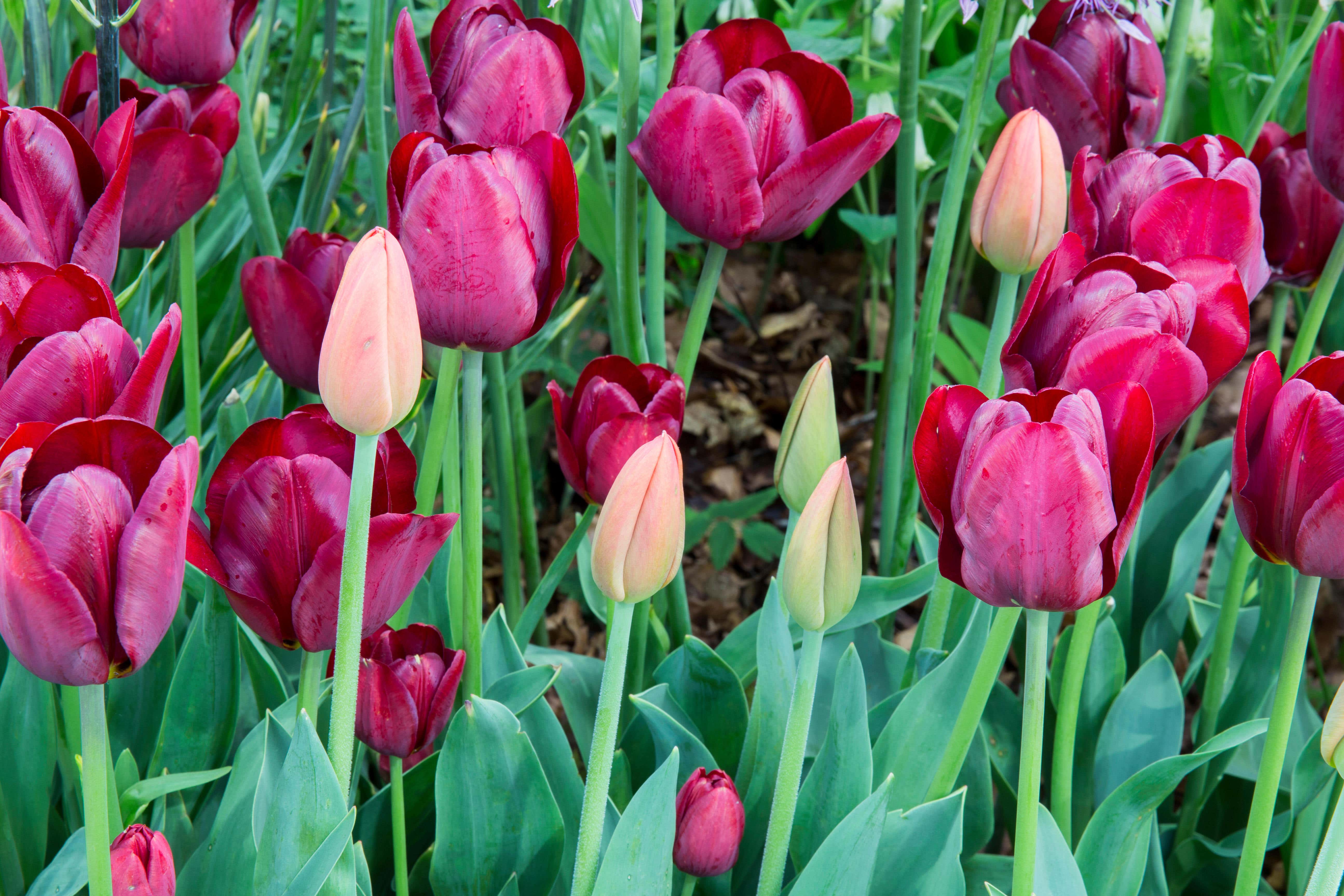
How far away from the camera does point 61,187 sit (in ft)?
1.91

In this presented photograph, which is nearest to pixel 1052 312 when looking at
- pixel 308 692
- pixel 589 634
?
pixel 308 692

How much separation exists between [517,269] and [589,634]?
3.90ft

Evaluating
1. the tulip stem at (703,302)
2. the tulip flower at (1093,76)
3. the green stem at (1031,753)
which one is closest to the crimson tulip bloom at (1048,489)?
the green stem at (1031,753)

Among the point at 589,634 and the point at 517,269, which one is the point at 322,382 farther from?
the point at 589,634

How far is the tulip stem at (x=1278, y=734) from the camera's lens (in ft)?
1.66

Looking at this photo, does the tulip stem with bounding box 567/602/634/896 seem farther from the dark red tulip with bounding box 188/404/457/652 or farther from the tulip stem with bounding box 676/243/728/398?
the tulip stem with bounding box 676/243/728/398

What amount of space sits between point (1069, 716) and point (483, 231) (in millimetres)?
469

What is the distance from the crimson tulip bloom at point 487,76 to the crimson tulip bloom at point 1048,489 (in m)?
0.29

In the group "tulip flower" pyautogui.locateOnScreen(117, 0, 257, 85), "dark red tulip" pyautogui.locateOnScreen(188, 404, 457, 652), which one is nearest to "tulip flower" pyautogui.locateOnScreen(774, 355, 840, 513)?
"dark red tulip" pyautogui.locateOnScreen(188, 404, 457, 652)

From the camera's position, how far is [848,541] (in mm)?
482

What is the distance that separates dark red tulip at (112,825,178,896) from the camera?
471 millimetres

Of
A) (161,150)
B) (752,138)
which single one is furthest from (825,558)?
(161,150)

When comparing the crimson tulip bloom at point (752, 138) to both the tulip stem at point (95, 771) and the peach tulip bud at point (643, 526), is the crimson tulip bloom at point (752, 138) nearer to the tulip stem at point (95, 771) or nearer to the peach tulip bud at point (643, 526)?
the peach tulip bud at point (643, 526)

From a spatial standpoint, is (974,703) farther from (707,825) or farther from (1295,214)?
(1295,214)
